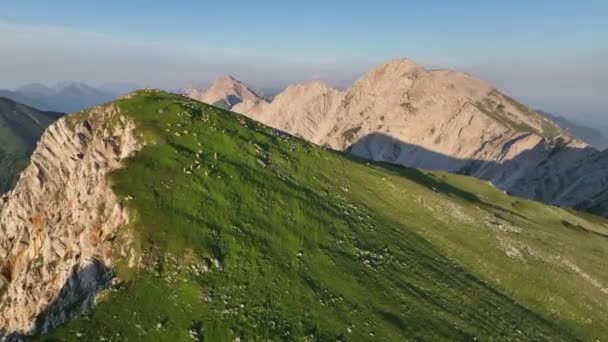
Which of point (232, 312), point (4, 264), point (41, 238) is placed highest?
point (232, 312)

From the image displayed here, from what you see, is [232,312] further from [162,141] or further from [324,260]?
[162,141]

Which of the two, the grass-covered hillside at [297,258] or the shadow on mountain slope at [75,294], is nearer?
the grass-covered hillside at [297,258]

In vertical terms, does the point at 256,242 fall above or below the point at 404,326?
above

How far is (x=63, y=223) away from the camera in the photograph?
45000 mm

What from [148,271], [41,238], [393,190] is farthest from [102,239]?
[393,190]

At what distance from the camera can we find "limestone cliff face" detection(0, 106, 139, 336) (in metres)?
35.7

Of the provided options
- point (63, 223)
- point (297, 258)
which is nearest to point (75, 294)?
point (63, 223)

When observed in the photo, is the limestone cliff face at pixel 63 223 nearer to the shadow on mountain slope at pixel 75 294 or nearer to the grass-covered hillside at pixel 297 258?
the shadow on mountain slope at pixel 75 294

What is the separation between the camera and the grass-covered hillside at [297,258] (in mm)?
31969

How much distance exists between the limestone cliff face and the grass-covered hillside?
2276 mm

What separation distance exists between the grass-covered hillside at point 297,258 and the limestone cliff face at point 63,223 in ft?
7.47

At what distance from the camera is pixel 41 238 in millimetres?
49281

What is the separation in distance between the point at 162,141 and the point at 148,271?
16.8 metres

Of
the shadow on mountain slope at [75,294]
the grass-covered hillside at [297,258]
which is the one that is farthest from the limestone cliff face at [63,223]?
the grass-covered hillside at [297,258]
